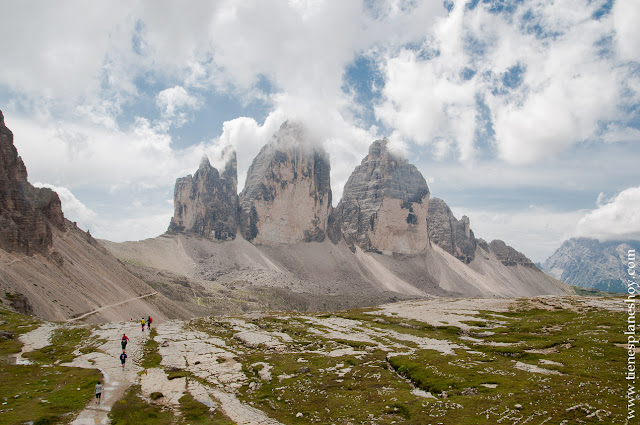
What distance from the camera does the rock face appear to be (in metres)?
95.4

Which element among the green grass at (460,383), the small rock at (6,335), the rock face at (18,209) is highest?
the rock face at (18,209)

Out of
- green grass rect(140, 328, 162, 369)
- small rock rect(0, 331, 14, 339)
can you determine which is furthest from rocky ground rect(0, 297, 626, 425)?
small rock rect(0, 331, 14, 339)

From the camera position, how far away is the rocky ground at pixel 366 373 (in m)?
24.6

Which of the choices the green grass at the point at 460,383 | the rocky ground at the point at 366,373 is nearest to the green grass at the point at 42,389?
the rocky ground at the point at 366,373

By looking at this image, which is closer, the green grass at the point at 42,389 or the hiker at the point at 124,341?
the green grass at the point at 42,389

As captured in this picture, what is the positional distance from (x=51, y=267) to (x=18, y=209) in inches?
833

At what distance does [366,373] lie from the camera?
34219 millimetres

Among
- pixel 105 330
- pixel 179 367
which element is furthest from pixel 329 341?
pixel 105 330

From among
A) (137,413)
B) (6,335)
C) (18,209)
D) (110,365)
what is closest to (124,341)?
(110,365)

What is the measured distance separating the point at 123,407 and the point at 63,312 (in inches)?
2759

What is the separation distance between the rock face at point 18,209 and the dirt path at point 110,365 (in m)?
50.1

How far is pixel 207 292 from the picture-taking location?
639 feet

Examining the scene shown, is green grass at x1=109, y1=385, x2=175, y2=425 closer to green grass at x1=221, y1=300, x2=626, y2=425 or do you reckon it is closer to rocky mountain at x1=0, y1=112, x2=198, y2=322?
green grass at x1=221, y1=300, x2=626, y2=425

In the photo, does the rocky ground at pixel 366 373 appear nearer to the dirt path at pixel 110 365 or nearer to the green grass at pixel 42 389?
the dirt path at pixel 110 365
